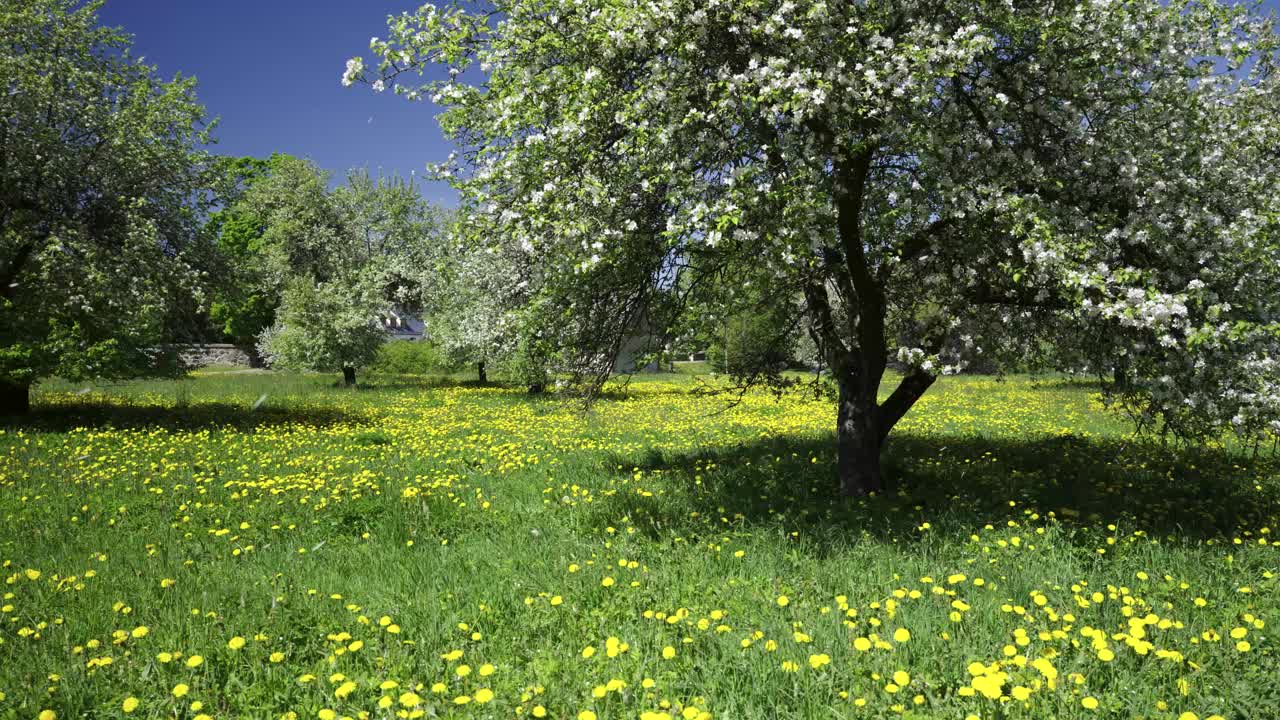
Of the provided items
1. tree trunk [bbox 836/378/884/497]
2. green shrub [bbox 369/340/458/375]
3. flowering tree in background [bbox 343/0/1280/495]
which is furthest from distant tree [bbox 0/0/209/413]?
green shrub [bbox 369/340/458/375]

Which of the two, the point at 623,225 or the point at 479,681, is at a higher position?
the point at 623,225

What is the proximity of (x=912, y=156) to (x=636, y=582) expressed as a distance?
16.1 ft

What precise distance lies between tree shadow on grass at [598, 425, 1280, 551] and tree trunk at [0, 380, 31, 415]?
13268 mm

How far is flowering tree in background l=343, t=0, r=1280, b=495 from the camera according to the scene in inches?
237

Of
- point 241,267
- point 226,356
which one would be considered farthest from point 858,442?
point 226,356

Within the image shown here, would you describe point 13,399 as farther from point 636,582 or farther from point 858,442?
point 858,442

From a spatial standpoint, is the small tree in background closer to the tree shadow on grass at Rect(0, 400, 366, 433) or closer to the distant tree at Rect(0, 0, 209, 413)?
the tree shadow on grass at Rect(0, 400, 366, 433)

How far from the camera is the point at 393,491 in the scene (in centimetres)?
902

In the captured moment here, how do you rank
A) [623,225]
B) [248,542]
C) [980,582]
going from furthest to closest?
1. [248,542]
2. [623,225]
3. [980,582]

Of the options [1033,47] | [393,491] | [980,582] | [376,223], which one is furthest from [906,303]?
[376,223]

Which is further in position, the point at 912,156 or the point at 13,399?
the point at 13,399

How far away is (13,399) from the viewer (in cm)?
1532

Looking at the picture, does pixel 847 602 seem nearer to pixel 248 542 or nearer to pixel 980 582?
pixel 980 582

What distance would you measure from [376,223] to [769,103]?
38243 millimetres
